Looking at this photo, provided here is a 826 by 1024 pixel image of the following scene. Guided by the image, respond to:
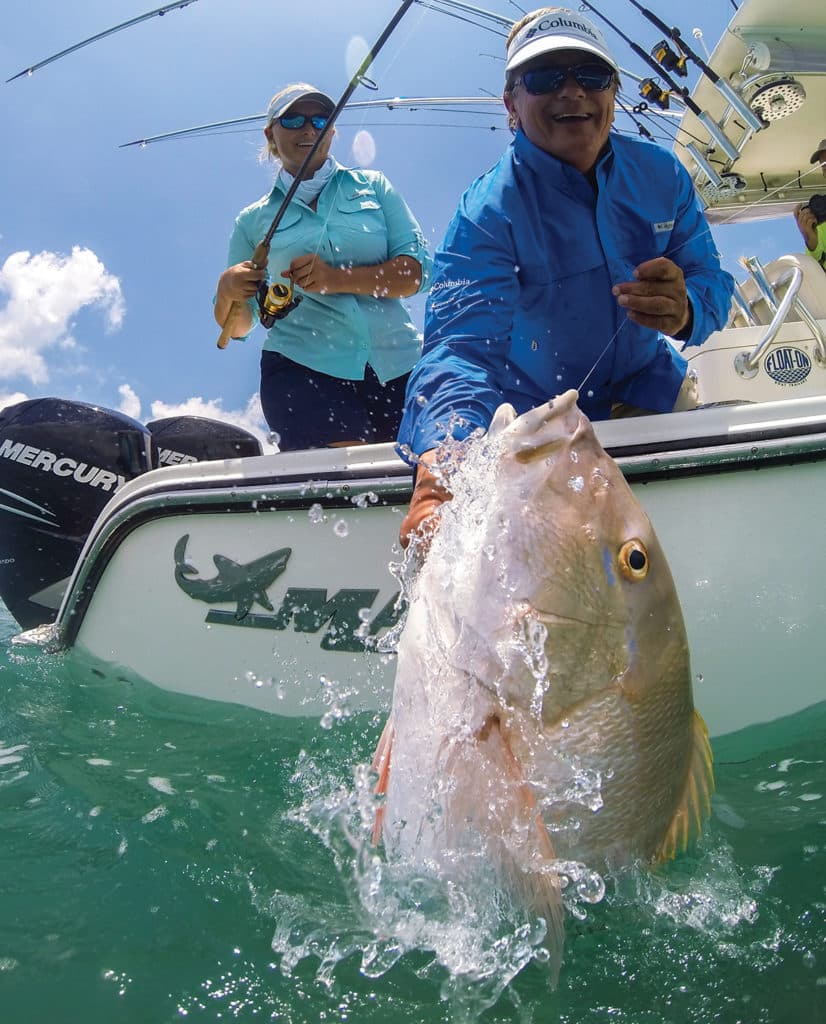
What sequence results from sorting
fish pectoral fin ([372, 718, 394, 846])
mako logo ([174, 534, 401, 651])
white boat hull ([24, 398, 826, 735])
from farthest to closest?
mako logo ([174, 534, 401, 651])
white boat hull ([24, 398, 826, 735])
fish pectoral fin ([372, 718, 394, 846])

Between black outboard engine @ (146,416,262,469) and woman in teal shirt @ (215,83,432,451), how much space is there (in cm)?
65

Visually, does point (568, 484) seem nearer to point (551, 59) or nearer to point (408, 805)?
point (408, 805)

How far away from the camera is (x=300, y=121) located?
3611 mm

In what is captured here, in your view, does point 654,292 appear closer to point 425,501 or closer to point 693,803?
point 425,501

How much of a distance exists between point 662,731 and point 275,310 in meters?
2.66

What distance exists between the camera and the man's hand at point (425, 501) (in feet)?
5.76

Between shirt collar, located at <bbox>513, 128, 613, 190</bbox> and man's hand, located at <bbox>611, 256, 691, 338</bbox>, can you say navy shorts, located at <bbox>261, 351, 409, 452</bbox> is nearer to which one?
shirt collar, located at <bbox>513, 128, 613, 190</bbox>

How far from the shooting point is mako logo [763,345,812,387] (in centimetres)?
477

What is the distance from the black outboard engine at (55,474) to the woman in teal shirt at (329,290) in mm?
920

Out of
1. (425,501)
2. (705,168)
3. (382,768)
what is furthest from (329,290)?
(705,168)

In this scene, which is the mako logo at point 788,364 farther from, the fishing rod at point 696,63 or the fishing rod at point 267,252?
the fishing rod at point 267,252

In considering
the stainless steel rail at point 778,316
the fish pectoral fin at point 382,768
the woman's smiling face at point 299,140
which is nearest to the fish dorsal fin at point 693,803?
the fish pectoral fin at point 382,768

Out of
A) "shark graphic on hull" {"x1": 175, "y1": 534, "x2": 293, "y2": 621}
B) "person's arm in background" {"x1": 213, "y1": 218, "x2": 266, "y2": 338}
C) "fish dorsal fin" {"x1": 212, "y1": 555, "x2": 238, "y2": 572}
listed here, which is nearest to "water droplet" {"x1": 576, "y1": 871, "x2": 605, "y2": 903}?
"shark graphic on hull" {"x1": 175, "y1": 534, "x2": 293, "y2": 621}

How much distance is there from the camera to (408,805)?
146 cm
